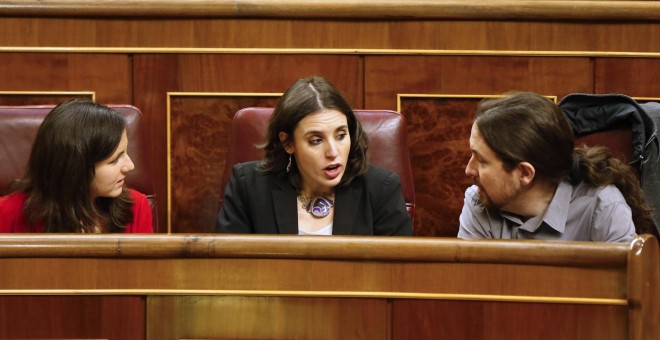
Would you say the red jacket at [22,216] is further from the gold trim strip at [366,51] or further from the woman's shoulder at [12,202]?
the gold trim strip at [366,51]

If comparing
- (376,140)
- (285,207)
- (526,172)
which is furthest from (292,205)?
(526,172)

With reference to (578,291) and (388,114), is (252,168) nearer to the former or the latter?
(388,114)

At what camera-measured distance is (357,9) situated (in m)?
1.07

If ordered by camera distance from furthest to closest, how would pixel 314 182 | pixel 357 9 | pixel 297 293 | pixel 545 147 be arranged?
pixel 357 9, pixel 314 182, pixel 545 147, pixel 297 293

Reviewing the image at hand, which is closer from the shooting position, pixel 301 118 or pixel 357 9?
pixel 301 118

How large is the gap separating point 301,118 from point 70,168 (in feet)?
0.70

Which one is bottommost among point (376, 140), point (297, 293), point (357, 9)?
point (297, 293)

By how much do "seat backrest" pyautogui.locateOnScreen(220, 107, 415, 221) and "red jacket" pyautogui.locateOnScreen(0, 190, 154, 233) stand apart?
0.10 meters

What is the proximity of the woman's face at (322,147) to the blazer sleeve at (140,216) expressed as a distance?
14 centimetres

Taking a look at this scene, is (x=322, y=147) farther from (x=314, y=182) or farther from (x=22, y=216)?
(x=22, y=216)

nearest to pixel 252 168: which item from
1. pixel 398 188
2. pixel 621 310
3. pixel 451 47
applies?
pixel 398 188

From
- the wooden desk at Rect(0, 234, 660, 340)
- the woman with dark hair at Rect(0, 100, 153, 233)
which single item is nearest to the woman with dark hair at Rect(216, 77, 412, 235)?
the woman with dark hair at Rect(0, 100, 153, 233)

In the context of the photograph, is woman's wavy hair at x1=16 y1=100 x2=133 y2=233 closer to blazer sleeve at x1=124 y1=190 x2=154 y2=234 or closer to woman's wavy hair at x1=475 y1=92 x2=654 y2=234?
blazer sleeve at x1=124 y1=190 x2=154 y2=234

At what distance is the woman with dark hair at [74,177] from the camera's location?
874 mm
